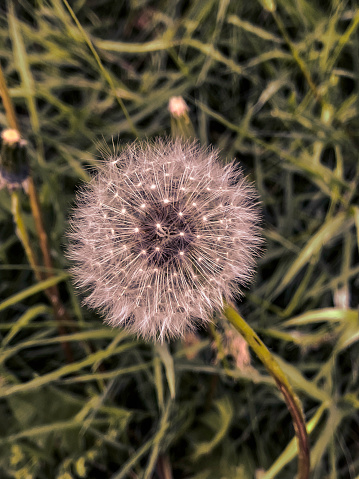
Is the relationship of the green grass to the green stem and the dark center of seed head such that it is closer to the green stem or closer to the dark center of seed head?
the green stem

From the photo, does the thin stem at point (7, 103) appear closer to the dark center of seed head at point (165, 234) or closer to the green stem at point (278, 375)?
the dark center of seed head at point (165, 234)

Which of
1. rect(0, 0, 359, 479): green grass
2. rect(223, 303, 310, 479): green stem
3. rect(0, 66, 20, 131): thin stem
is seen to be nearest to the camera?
rect(223, 303, 310, 479): green stem

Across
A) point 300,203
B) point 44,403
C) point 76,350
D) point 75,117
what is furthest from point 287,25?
point 44,403

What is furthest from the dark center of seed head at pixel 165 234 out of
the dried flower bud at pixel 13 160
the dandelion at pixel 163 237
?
the dried flower bud at pixel 13 160

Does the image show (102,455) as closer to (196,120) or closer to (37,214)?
(37,214)

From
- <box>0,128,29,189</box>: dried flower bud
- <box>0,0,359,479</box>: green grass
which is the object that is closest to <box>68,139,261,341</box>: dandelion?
<box>0,128,29,189</box>: dried flower bud
